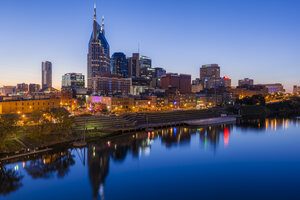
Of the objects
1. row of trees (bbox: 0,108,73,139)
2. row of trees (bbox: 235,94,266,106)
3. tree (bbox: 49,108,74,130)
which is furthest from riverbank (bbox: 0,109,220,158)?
row of trees (bbox: 235,94,266,106)

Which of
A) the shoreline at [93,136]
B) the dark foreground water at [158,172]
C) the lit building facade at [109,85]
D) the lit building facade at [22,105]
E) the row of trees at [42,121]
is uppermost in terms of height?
the lit building facade at [109,85]

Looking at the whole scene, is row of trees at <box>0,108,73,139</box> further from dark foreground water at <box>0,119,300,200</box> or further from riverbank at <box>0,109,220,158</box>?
dark foreground water at <box>0,119,300,200</box>

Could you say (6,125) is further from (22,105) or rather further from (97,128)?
(22,105)

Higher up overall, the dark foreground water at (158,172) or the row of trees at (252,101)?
the row of trees at (252,101)

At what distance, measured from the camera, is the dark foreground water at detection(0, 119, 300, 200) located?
2583 cm

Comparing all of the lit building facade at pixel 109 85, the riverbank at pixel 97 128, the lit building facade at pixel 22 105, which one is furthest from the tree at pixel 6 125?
the lit building facade at pixel 109 85

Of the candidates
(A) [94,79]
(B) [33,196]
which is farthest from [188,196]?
(A) [94,79]

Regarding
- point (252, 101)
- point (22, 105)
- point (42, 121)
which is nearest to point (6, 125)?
point (42, 121)

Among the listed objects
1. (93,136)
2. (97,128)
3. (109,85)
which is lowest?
(93,136)

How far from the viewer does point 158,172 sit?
107 ft

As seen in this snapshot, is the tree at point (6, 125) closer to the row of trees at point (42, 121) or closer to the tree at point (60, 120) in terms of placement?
the row of trees at point (42, 121)

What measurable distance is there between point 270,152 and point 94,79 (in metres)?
152

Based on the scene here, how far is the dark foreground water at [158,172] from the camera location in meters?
25.8

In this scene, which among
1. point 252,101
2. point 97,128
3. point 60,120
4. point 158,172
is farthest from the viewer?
point 252,101
